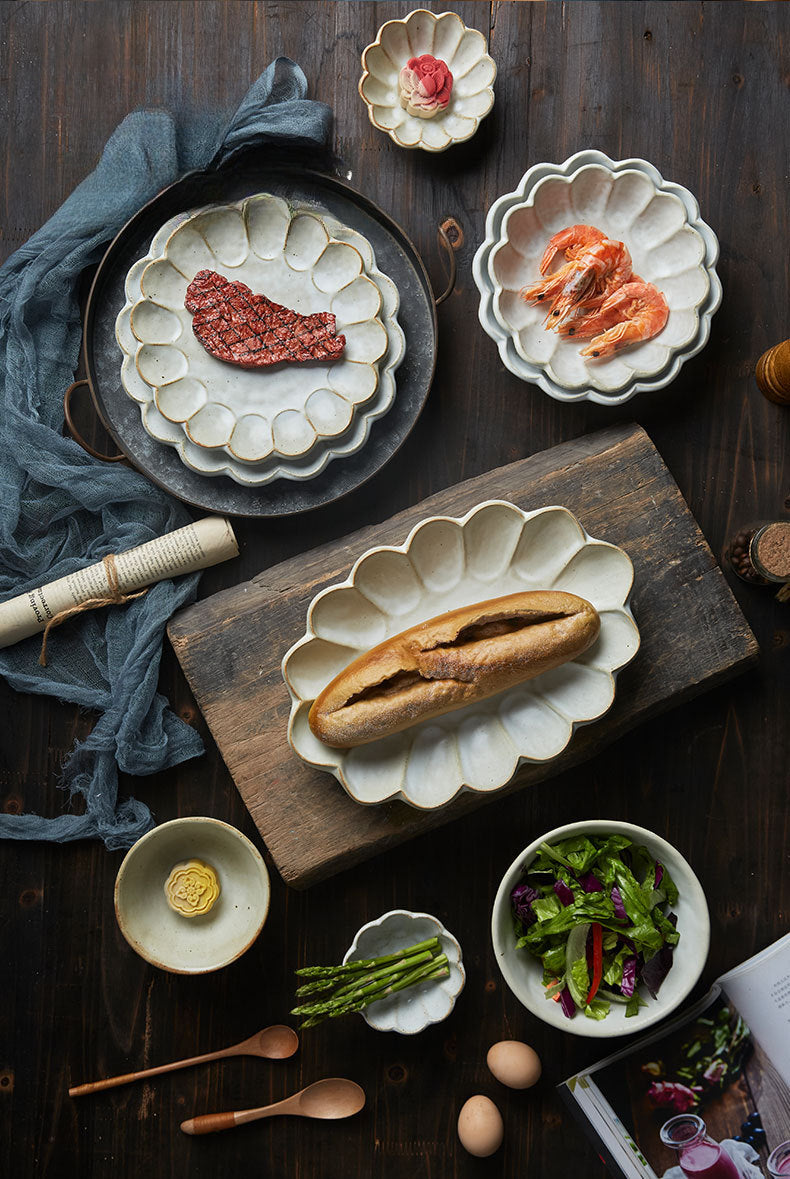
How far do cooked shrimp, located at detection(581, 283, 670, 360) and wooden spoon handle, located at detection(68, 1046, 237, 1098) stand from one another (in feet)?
6.86

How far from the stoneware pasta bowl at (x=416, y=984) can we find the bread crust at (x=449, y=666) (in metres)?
0.53

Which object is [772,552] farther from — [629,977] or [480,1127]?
[480,1127]

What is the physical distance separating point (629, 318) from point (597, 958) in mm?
1613

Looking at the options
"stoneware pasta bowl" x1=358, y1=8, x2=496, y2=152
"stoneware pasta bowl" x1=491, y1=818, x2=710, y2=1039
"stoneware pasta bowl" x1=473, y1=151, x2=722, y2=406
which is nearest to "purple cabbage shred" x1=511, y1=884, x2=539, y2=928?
"stoneware pasta bowl" x1=491, y1=818, x2=710, y2=1039

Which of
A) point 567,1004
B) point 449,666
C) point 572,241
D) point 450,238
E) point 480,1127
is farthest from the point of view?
point 450,238

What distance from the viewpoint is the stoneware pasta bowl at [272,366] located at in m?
2.19

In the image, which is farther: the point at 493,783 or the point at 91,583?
the point at 91,583

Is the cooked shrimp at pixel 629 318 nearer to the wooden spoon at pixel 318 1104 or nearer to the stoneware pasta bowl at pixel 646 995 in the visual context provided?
the stoneware pasta bowl at pixel 646 995

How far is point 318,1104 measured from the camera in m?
2.26

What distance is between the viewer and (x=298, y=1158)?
2270 mm

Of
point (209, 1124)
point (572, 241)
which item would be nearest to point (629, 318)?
point (572, 241)

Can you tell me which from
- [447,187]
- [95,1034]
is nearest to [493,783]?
[95,1034]

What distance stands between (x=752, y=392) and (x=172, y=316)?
160 centimetres

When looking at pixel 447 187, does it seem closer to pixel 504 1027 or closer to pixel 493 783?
pixel 493 783
